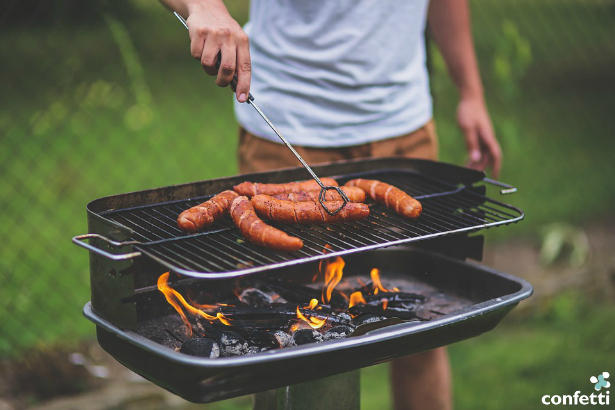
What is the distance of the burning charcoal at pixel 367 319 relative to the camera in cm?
213

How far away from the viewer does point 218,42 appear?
1942 mm

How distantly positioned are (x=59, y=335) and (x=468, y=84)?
2648 millimetres

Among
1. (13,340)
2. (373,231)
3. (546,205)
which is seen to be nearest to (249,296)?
(373,231)

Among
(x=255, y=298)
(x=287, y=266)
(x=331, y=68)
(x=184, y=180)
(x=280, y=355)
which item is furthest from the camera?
(x=184, y=180)

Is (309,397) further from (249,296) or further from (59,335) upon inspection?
(59,335)

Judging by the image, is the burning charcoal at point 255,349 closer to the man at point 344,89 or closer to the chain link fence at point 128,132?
the man at point 344,89

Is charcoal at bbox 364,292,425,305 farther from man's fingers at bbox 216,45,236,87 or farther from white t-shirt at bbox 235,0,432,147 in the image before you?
man's fingers at bbox 216,45,236,87

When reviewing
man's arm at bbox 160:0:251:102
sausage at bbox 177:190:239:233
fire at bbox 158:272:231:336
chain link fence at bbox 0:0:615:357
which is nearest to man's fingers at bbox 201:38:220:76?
man's arm at bbox 160:0:251:102

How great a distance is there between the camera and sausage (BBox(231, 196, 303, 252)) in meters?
1.91

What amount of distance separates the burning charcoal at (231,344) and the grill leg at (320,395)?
0.24m

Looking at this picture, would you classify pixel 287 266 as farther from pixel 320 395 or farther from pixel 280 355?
pixel 280 355

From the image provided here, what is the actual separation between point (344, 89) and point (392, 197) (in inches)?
25.5

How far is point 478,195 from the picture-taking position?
2455mm

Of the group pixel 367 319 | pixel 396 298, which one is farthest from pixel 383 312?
pixel 396 298
